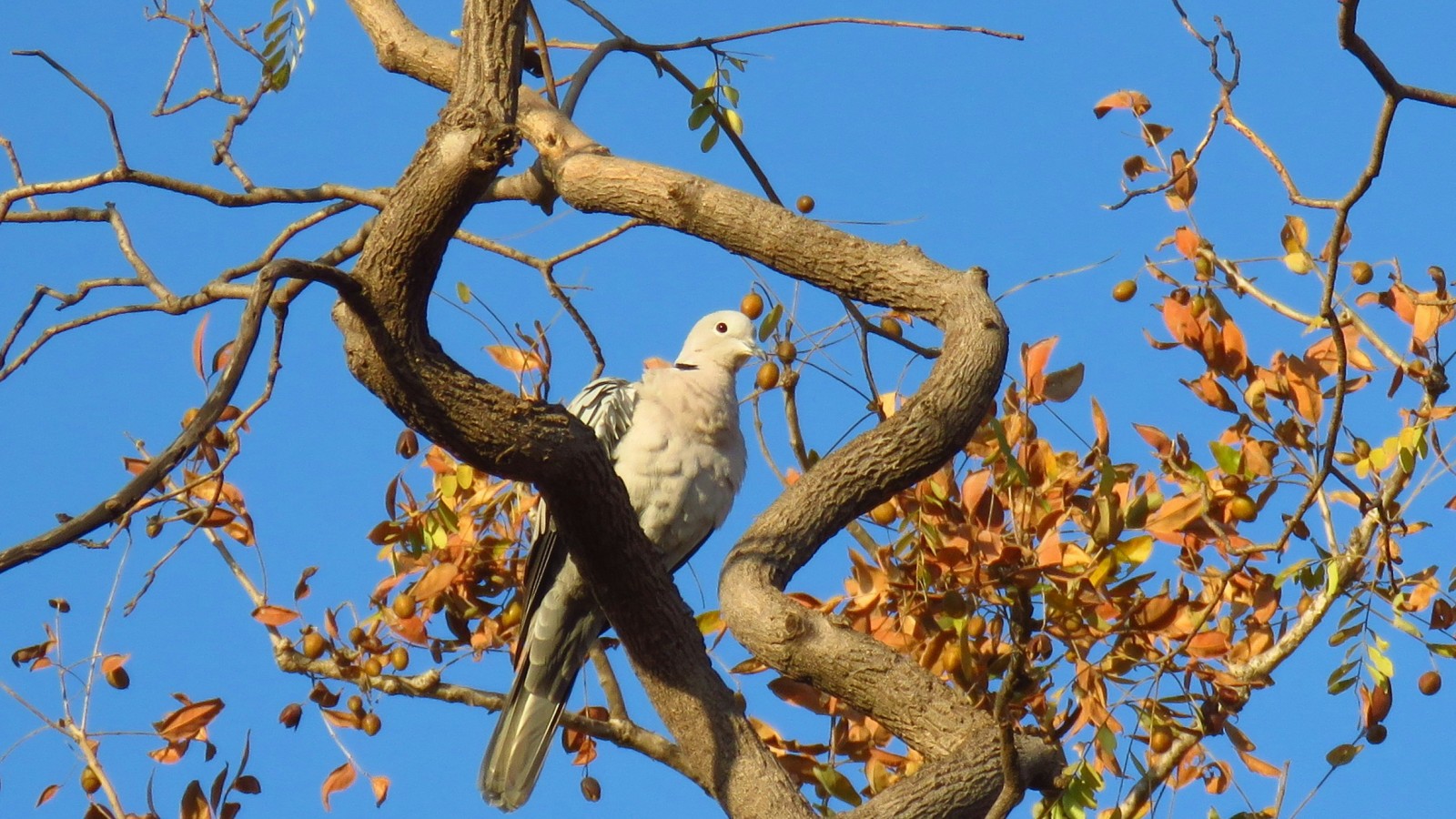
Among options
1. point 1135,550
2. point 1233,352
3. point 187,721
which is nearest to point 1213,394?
point 1233,352

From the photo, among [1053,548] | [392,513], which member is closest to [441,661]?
[392,513]

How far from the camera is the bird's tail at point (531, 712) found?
161 inches

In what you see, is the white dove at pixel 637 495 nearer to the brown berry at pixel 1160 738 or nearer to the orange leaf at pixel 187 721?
the orange leaf at pixel 187 721

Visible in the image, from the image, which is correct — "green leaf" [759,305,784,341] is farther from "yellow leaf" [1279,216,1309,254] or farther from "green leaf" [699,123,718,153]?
"yellow leaf" [1279,216,1309,254]

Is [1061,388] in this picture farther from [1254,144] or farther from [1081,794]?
[1081,794]

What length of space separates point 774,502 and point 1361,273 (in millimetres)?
1713

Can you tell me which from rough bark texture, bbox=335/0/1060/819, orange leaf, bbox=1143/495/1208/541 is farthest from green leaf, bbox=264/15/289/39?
orange leaf, bbox=1143/495/1208/541

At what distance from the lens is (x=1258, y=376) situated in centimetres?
346

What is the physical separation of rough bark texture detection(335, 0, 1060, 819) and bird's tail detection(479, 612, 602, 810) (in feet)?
3.35

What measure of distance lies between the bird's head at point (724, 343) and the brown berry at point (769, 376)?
696 millimetres

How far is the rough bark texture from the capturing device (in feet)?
8.14

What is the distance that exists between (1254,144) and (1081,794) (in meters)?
1.46

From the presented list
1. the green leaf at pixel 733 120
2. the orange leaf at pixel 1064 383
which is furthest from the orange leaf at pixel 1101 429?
the green leaf at pixel 733 120

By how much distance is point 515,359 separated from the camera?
3836 millimetres
